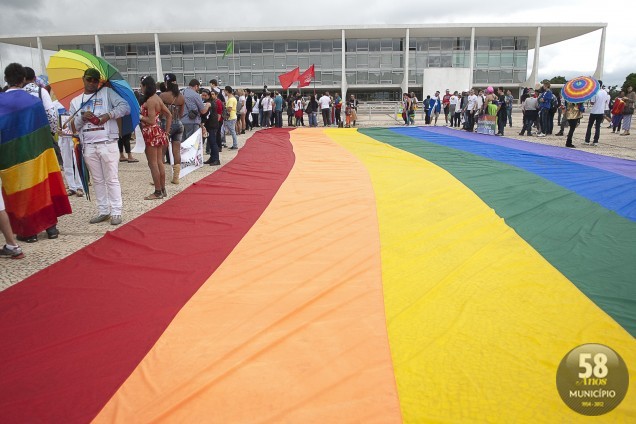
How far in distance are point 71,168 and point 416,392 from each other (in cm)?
689

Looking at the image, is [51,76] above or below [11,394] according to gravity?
above

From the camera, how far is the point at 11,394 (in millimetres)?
2195

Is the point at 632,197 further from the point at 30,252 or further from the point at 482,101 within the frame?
the point at 482,101

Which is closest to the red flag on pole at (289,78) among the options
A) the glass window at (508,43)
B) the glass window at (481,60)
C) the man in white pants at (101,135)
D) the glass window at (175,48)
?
the man in white pants at (101,135)

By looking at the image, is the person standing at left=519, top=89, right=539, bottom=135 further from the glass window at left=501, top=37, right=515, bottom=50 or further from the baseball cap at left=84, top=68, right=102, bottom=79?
the glass window at left=501, top=37, right=515, bottom=50

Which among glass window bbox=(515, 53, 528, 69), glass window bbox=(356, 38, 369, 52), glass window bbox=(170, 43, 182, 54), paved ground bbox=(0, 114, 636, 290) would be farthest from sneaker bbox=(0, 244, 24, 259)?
glass window bbox=(515, 53, 528, 69)

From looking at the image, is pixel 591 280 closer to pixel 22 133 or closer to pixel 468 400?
pixel 468 400

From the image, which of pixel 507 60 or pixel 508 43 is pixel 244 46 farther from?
pixel 508 43

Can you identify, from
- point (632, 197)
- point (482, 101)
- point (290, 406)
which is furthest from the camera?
point (482, 101)

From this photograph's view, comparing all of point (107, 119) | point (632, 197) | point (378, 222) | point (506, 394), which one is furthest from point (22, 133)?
point (632, 197)

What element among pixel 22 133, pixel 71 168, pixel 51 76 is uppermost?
pixel 51 76

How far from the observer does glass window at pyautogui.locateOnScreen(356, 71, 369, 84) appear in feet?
133

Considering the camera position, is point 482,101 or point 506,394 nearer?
point 506,394

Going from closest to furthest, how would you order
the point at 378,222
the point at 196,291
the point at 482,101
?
1. the point at 196,291
2. the point at 378,222
3. the point at 482,101
